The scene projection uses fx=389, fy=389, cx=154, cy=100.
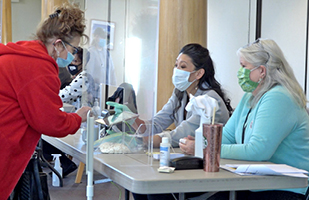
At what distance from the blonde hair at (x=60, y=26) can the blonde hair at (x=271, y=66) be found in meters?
0.88

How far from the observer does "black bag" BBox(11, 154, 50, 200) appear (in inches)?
85.4

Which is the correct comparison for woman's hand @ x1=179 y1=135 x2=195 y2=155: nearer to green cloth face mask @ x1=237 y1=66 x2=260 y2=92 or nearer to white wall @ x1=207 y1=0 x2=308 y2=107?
green cloth face mask @ x1=237 y1=66 x2=260 y2=92

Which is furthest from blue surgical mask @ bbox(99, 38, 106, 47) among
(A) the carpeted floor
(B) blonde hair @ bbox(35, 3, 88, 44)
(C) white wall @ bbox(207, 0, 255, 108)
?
(C) white wall @ bbox(207, 0, 255, 108)

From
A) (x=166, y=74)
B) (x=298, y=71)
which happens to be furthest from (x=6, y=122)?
(x=298, y=71)

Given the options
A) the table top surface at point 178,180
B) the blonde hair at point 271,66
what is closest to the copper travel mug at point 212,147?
the table top surface at point 178,180

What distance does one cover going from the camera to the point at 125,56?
2051 millimetres

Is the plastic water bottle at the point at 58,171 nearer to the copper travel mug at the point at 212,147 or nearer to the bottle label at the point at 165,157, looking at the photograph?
the bottle label at the point at 165,157

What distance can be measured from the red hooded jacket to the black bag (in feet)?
1.73

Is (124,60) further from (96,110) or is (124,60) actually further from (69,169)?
(69,169)

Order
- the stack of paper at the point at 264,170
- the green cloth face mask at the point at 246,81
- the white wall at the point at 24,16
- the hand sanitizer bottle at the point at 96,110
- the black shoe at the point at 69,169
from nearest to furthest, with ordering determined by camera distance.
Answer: the stack of paper at the point at 264,170, the green cloth face mask at the point at 246,81, the hand sanitizer bottle at the point at 96,110, the black shoe at the point at 69,169, the white wall at the point at 24,16

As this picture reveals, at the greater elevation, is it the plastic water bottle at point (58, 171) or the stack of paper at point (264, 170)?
the stack of paper at point (264, 170)

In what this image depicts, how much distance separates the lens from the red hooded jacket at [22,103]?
5.20 feet

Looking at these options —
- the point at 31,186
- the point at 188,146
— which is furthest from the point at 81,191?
the point at 188,146

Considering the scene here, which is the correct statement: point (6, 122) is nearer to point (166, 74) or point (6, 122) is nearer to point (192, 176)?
point (192, 176)
